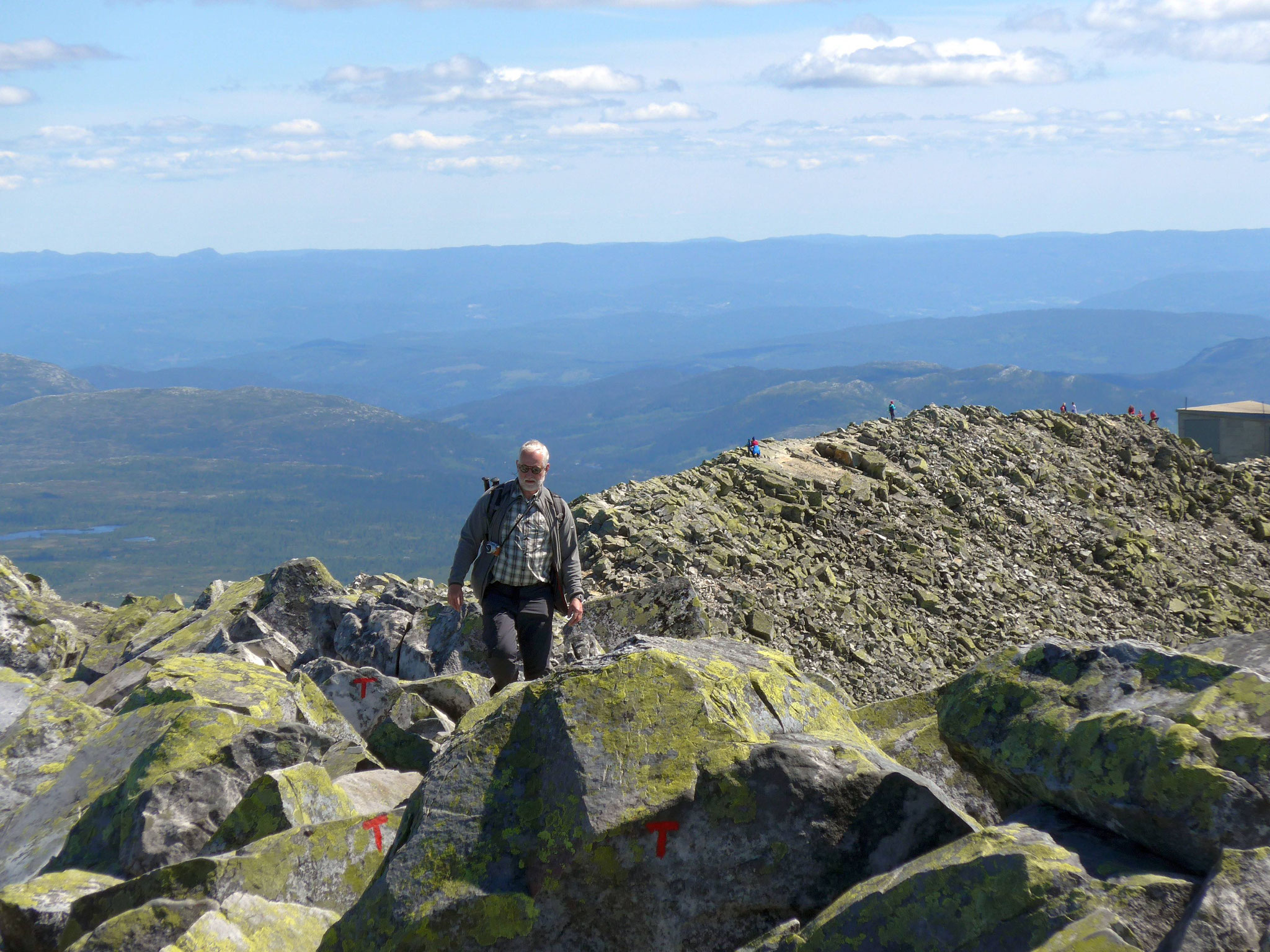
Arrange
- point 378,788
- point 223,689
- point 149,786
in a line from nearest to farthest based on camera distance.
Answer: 1. point 149,786
2. point 378,788
3. point 223,689

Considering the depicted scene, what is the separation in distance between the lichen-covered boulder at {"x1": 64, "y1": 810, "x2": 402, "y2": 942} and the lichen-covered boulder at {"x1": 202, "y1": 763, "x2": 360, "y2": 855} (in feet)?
1.25

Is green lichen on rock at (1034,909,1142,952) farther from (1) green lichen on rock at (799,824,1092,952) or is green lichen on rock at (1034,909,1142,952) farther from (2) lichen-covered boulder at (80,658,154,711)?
(2) lichen-covered boulder at (80,658,154,711)

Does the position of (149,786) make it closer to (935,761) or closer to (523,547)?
(523,547)

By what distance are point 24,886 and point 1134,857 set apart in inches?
345

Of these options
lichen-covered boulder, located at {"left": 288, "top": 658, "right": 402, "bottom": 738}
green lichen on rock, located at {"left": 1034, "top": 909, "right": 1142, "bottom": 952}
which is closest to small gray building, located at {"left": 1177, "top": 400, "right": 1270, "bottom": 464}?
lichen-covered boulder, located at {"left": 288, "top": 658, "right": 402, "bottom": 738}

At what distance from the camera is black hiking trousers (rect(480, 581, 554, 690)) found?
12.6 meters

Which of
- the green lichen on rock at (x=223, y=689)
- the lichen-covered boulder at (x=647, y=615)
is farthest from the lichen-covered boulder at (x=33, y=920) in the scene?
the lichen-covered boulder at (x=647, y=615)

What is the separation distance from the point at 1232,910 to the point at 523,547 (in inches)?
334

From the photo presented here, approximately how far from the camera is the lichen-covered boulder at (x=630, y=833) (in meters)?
7.39

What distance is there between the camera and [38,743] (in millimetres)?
13008

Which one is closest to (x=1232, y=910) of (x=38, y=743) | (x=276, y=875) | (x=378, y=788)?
(x=276, y=875)

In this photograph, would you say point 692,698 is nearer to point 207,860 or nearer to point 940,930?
point 940,930

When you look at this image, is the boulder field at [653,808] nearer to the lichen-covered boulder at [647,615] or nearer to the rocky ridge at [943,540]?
the lichen-covered boulder at [647,615]

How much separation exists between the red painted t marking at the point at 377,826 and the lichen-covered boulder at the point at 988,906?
12.8ft
